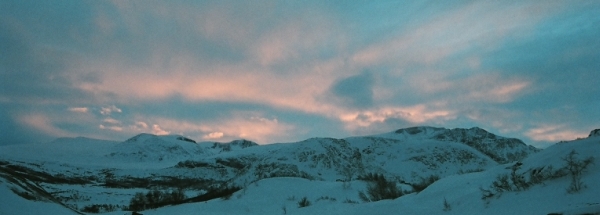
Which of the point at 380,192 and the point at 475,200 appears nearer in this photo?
the point at 475,200

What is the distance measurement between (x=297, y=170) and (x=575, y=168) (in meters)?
45.2

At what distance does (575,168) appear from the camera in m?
6.99

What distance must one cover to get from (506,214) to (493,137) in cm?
12592

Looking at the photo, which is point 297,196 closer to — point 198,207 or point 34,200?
point 198,207

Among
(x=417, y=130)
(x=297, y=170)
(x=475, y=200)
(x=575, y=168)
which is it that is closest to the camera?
(x=575, y=168)

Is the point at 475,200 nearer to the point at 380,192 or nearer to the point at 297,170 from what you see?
the point at 380,192

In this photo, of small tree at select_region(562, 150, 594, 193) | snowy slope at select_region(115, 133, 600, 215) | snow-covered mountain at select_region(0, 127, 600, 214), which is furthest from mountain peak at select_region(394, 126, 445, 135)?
small tree at select_region(562, 150, 594, 193)

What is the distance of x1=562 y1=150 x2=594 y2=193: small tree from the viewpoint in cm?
658

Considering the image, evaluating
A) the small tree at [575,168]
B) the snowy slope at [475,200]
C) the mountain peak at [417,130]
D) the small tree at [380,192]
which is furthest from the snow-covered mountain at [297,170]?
the small tree at [380,192]

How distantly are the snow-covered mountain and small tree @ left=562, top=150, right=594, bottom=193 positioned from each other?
0.60ft

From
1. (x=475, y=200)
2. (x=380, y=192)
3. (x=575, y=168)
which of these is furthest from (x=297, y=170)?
(x=575, y=168)

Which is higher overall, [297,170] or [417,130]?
[417,130]

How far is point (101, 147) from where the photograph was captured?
6471 inches

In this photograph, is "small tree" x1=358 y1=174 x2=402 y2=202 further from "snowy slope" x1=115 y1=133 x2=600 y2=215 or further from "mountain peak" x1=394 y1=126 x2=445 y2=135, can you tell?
"mountain peak" x1=394 y1=126 x2=445 y2=135
